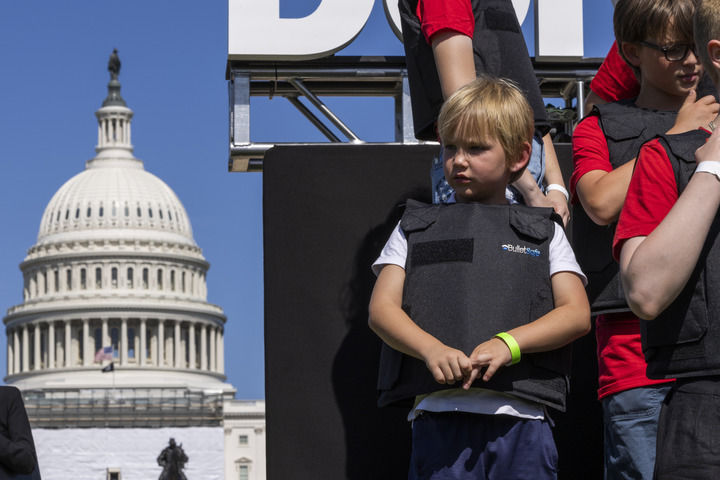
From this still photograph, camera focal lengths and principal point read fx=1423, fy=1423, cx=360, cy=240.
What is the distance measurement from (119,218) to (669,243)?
91674mm

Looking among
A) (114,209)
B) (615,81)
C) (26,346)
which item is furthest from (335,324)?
(114,209)

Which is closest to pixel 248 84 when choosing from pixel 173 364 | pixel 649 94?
pixel 649 94

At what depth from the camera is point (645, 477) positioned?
281 centimetres

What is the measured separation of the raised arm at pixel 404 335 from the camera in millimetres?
2594

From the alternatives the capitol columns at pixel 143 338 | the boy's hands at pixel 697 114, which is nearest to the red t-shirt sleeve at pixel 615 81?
the boy's hands at pixel 697 114

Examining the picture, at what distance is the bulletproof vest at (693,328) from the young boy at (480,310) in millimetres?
374

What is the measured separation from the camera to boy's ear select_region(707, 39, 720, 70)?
229 cm

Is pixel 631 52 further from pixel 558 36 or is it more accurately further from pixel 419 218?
pixel 558 36

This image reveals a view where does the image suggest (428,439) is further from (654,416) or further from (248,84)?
(248,84)

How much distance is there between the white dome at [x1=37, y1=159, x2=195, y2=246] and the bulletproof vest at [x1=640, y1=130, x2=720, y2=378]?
89.1m

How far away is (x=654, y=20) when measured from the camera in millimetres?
3090

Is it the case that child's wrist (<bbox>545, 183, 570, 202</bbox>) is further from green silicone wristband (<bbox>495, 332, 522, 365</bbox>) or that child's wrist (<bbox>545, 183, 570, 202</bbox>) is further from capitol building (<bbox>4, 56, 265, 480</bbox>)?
capitol building (<bbox>4, 56, 265, 480</bbox>)

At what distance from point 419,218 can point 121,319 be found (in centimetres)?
8555

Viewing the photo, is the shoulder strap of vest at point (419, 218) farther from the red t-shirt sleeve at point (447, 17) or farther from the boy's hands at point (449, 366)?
the red t-shirt sleeve at point (447, 17)
